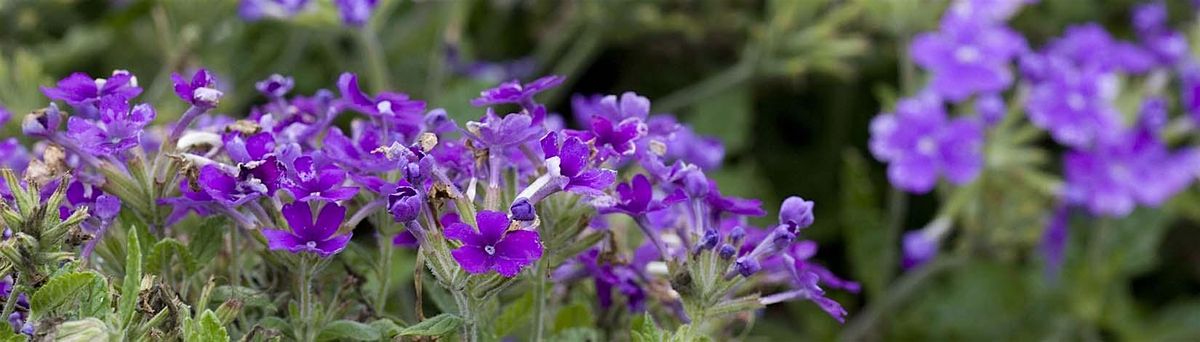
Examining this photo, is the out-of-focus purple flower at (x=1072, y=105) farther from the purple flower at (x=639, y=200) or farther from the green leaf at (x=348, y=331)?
the green leaf at (x=348, y=331)

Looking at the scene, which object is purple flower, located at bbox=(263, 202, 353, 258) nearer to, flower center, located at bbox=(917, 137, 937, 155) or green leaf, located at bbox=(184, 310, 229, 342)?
green leaf, located at bbox=(184, 310, 229, 342)

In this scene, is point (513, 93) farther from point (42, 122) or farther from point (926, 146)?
point (926, 146)

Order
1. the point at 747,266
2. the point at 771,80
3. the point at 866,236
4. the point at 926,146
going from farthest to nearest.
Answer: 1. the point at 771,80
2. the point at 866,236
3. the point at 926,146
4. the point at 747,266

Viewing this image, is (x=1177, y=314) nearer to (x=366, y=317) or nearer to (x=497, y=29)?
(x=497, y=29)

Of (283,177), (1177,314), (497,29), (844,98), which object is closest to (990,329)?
(1177,314)

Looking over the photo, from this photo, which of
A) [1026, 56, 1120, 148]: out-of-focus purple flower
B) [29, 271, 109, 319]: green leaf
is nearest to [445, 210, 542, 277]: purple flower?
[29, 271, 109, 319]: green leaf

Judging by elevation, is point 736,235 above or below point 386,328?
above

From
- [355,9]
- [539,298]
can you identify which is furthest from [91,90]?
[355,9]
